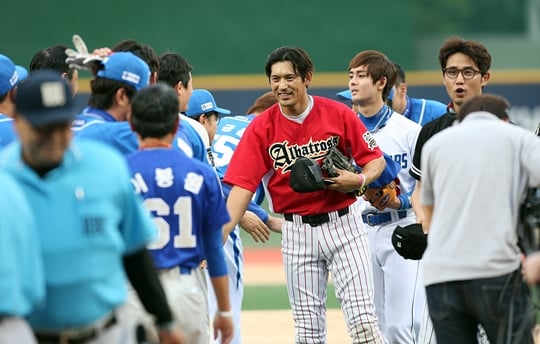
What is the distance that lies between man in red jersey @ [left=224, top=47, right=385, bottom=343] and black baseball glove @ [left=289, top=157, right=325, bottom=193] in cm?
23

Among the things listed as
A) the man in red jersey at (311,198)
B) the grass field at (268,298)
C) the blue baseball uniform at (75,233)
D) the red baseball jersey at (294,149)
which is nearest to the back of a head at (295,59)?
the man in red jersey at (311,198)

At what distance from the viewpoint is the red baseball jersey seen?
24.7 ft

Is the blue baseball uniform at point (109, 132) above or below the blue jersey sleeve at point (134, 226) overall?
above

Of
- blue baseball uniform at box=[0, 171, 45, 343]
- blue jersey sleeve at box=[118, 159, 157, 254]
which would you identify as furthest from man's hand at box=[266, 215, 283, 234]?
blue baseball uniform at box=[0, 171, 45, 343]

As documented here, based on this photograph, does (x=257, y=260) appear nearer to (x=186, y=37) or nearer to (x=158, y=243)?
(x=186, y=37)

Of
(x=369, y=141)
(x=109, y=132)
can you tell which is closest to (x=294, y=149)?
(x=369, y=141)

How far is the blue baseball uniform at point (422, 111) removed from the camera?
9781mm

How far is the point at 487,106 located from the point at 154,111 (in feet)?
5.51

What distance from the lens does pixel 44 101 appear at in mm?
3967

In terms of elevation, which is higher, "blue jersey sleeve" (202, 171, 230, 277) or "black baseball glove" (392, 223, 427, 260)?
"blue jersey sleeve" (202, 171, 230, 277)

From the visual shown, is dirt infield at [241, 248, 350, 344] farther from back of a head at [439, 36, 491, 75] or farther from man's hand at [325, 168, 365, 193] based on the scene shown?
back of a head at [439, 36, 491, 75]

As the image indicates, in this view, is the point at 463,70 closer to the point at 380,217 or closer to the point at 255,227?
the point at 380,217

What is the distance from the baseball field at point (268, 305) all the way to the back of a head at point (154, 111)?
4.74 metres

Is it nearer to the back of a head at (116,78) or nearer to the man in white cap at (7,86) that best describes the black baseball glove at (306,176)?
the back of a head at (116,78)
